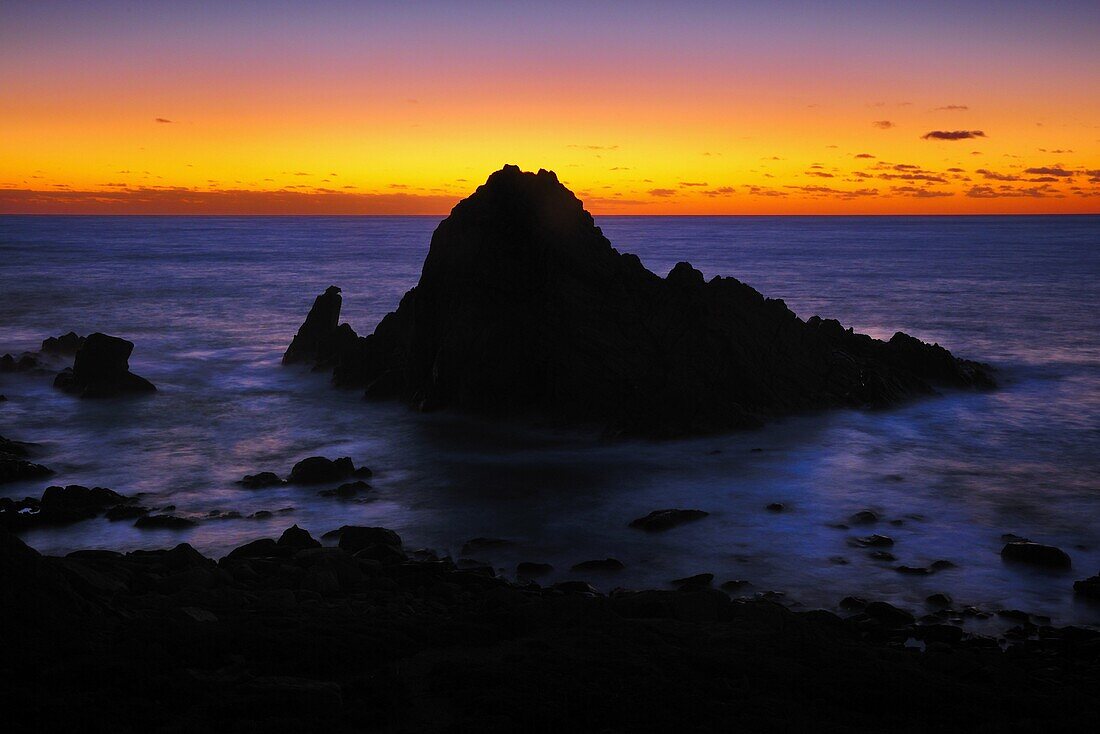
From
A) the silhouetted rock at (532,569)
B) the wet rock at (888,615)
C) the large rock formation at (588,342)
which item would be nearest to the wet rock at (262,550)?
the silhouetted rock at (532,569)

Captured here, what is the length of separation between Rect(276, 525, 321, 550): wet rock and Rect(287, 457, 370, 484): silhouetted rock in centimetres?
695

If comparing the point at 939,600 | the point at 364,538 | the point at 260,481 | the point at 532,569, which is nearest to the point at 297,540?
the point at 364,538

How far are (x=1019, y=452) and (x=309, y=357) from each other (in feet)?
113

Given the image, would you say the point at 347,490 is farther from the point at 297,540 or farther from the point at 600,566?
the point at 600,566

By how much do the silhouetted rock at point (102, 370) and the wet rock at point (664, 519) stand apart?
91.2ft

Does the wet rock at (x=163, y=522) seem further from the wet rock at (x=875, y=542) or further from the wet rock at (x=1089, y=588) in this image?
the wet rock at (x=1089, y=588)

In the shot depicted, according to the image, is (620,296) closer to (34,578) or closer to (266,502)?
(266,502)

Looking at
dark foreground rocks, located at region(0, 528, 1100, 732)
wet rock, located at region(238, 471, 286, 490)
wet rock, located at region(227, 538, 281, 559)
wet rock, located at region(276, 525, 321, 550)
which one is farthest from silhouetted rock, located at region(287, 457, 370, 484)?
dark foreground rocks, located at region(0, 528, 1100, 732)

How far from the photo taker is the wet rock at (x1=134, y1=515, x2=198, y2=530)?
2520 cm

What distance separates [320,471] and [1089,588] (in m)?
21.2

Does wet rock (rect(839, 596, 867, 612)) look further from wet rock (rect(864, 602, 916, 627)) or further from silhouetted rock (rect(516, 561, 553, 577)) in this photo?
silhouetted rock (rect(516, 561, 553, 577))

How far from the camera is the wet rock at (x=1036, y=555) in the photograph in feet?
72.6

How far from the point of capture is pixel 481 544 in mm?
23938

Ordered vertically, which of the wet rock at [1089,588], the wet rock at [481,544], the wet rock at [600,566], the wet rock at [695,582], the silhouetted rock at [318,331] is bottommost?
the wet rock at [481,544]
